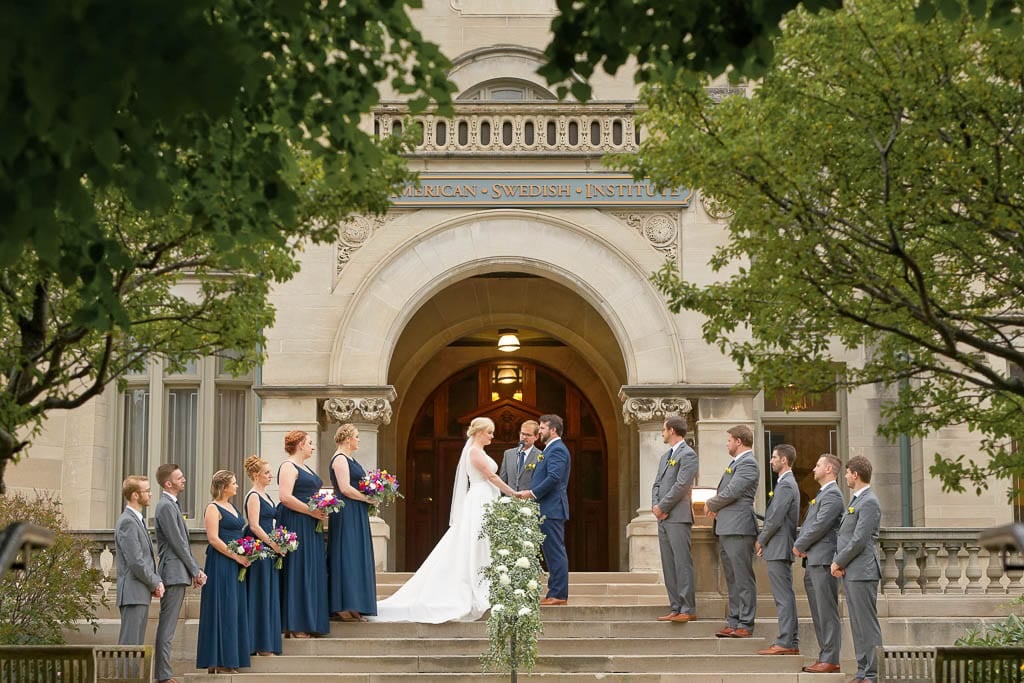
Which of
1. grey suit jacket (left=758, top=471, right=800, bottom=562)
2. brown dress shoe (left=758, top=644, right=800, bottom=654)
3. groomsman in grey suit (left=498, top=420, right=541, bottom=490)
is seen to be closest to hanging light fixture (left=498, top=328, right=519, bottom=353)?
groomsman in grey suit (left=498, top=420, right=541, bottom=490)

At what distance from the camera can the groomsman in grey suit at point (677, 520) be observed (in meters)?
14.2

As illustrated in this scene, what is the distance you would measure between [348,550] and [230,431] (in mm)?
6187

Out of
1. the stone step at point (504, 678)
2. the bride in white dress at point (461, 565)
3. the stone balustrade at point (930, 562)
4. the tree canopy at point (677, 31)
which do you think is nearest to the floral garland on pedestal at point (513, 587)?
the stone step at point (504, 678)

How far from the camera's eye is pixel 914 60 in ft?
36.5

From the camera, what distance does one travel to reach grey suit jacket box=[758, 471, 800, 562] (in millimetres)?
13531

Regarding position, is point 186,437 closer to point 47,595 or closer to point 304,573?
point 47,595

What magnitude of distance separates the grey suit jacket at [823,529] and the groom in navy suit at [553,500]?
2.61 metres

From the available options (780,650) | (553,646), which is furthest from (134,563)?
(780,650)

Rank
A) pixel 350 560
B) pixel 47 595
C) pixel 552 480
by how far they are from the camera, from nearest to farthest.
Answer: pixel 47 595 < pixel 350 560 < pixel 552 480

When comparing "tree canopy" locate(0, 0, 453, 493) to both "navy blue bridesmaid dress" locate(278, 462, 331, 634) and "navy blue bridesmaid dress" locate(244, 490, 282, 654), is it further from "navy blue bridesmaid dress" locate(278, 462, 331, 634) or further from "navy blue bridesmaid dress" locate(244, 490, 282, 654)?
"navy blue bridesmaid dress" locate(244, 490, 282, 654)

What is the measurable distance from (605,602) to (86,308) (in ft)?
30.3

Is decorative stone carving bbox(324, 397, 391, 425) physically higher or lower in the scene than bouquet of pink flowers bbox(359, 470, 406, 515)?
higher

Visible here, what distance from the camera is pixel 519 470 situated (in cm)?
1573

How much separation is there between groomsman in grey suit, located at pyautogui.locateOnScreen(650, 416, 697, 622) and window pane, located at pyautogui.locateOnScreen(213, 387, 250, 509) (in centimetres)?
736
